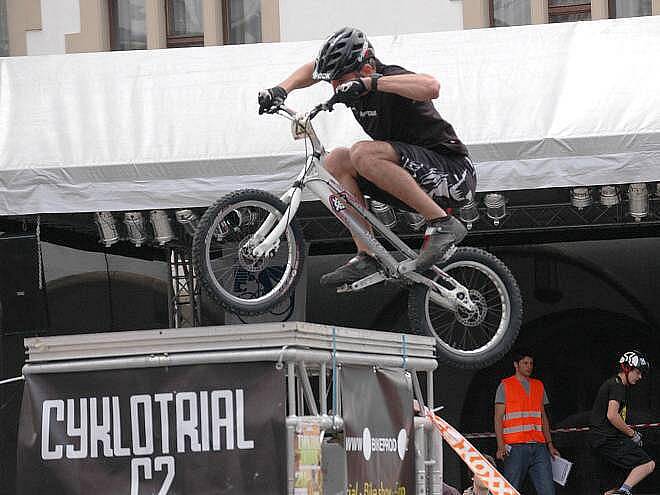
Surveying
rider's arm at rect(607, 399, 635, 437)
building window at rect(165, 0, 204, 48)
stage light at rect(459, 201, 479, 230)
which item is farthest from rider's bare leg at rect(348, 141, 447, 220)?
building window at rect(165, 0, 204, 48)

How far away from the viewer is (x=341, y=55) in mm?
6957

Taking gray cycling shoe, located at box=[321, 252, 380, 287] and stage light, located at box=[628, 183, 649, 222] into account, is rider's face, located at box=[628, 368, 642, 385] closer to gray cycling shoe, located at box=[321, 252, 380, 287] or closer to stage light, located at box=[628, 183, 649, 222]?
stage light, located at box=[628, 183, 649, 222]

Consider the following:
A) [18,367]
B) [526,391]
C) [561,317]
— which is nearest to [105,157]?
[18,367]

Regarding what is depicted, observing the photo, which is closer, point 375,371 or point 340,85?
point 375,371

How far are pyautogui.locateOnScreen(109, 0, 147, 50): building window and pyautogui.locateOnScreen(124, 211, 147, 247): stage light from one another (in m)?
4.84

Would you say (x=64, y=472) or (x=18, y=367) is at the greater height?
(x=64, y=472)

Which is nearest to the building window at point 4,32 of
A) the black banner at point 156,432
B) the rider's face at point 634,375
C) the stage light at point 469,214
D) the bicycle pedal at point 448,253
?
the stage light at point 469,214

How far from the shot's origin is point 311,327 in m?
5.14

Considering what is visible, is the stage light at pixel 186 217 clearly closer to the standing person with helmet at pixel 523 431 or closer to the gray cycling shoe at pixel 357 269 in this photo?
the gray cycling shoe at pixel 357 269

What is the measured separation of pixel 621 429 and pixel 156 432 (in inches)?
300

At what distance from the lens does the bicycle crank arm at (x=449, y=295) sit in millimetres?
7473

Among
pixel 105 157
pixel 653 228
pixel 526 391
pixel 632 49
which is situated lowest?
pixel 526 391

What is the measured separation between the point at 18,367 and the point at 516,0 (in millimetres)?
6541

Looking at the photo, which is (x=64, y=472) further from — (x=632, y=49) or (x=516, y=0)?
(x=516, y=0)
